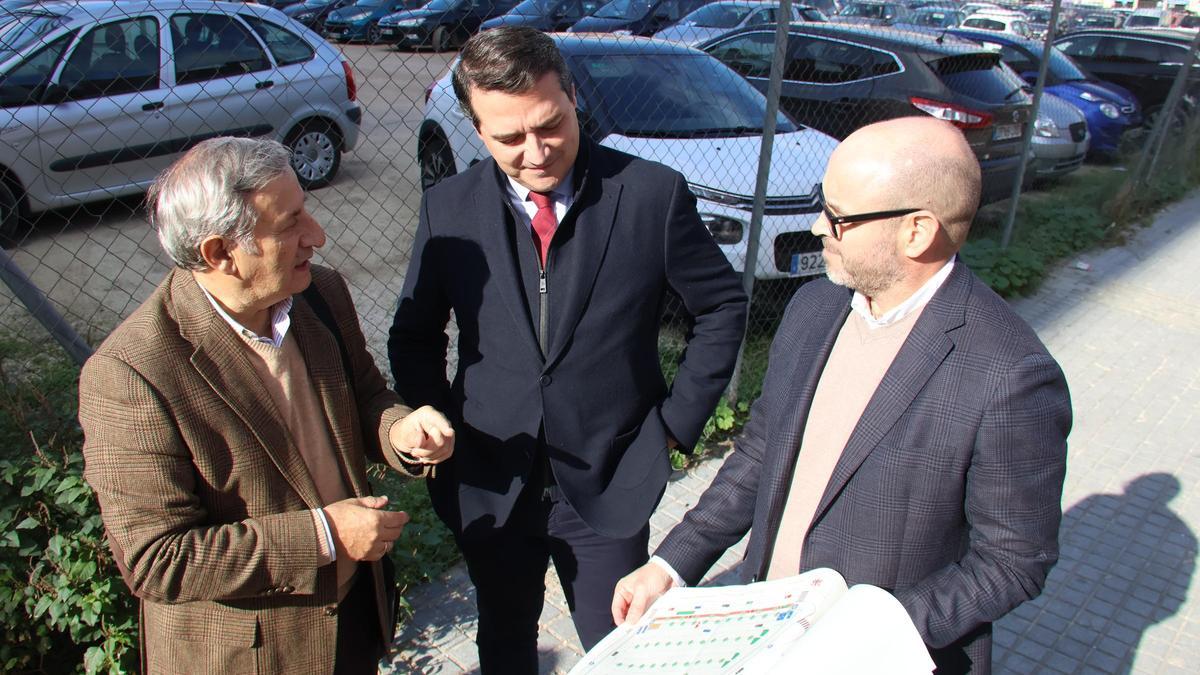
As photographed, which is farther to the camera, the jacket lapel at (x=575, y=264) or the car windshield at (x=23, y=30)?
the car windshield at (x=23, y=30)

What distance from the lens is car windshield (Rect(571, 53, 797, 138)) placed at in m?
4.93

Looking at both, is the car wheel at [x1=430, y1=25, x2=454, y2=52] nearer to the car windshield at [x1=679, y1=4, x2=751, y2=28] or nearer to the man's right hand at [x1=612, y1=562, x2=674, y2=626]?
the man's right hand at [x1=612, y1=562, x2=674, y2=626]

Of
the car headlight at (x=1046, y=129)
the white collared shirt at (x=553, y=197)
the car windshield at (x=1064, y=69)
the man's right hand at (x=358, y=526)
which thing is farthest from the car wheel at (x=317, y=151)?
the car windshield at (x=1064, y=69)

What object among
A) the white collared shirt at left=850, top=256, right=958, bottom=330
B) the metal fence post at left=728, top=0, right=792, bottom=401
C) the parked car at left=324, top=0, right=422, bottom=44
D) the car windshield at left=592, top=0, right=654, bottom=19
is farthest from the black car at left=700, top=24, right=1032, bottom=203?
the white collared shirt at left=850, top=256, right=958, bottom=330

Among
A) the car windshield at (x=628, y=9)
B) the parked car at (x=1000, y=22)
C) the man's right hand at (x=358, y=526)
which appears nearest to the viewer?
the man's right hand at (x=358, y=526)

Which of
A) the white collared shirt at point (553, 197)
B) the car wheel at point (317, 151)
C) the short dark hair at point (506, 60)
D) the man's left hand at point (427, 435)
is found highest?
the short dark hair at point (506, 60)

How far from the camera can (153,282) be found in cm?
561

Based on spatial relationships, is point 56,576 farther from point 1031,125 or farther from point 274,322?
point 1031,125

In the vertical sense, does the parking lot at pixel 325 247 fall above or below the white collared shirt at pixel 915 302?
below

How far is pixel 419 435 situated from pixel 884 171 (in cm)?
106

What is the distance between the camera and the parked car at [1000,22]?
53.3 ft

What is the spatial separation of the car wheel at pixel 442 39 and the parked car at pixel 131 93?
1.63 meters

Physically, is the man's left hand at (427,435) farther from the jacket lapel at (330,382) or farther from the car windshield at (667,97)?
the car windshield at (667,97)

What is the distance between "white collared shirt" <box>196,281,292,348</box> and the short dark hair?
24.7 inches
